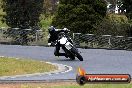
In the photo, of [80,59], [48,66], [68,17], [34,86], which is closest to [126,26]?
[68,17]

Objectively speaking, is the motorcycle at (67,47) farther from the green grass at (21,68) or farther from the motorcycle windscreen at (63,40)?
the green grass at (21,68)

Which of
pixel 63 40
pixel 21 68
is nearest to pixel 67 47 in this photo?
pixel 63 40

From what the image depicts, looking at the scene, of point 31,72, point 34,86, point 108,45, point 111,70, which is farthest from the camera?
point 108,45

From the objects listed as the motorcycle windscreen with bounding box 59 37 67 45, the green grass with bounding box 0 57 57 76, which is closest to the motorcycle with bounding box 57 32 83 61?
the motorcycle windscreen with bounding box 59 37 67 45

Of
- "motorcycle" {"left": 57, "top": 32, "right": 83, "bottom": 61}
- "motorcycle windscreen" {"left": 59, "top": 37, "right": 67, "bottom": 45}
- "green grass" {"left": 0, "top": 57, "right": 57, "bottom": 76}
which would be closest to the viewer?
"green grass" {"left": 0, "top": 57, "right": 57, "bottom": 76}

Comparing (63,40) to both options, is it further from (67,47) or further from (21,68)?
(21,68)

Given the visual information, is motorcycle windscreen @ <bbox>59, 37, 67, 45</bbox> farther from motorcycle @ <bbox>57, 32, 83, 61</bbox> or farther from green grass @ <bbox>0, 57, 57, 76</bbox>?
green grass @ <bbox>0, 57, 57, 76</bbox>

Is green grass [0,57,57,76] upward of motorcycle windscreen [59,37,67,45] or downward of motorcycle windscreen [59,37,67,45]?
downward

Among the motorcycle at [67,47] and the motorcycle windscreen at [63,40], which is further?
the motorcycle windscreen at [63,40]

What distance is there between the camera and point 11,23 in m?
33.7

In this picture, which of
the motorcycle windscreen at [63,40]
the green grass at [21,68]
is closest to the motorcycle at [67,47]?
the motorcycle windscreen at [63,40]

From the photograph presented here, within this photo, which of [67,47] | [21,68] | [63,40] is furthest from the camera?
[63,40]

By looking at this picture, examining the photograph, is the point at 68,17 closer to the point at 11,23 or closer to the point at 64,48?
the point at 11,23

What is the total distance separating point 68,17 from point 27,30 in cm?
439
